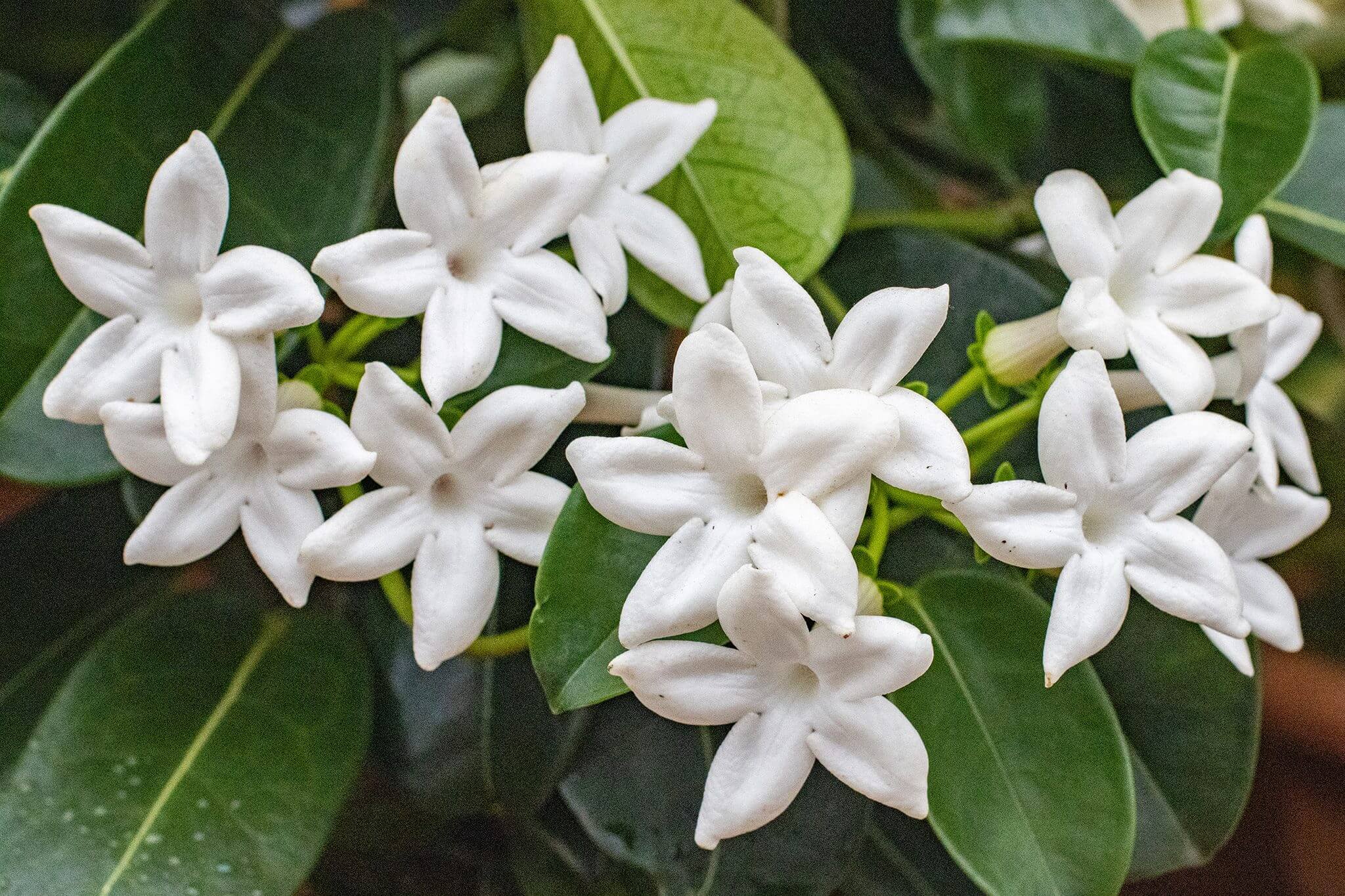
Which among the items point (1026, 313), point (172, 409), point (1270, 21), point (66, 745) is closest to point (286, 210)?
point (172, 409)

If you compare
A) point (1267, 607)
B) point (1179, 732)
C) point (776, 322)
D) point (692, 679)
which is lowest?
point (1179, 732)

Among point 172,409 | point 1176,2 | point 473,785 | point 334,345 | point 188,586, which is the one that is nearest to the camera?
point 172,409

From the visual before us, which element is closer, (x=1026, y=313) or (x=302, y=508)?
(x=302, y=508)

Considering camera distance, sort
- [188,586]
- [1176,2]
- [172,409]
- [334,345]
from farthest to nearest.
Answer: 1. [188,586]
2. [1176,2]
3. [334,345]
4. [172,409]

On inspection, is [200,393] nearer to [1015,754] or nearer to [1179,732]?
[1015,754]

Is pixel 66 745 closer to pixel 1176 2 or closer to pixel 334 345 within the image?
pixel 334 345

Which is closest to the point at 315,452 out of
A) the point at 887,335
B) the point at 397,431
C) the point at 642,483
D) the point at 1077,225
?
the point at 397,431

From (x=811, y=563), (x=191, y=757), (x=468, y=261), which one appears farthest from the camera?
(x=191, y=757)

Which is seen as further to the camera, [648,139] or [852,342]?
[648,139]
